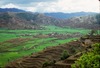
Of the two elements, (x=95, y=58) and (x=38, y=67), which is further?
(x=38, y=67)

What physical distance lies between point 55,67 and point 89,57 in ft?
101

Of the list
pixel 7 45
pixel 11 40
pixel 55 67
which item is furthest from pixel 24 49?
pixel 55 67

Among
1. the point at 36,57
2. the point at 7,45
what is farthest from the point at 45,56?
the point at 7,45

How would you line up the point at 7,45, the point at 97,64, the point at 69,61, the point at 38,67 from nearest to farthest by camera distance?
1. the point at 97,64
2. the point at 69,61
3. the point at 38,67
4. the point at 7,45

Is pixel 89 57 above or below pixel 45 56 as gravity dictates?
above

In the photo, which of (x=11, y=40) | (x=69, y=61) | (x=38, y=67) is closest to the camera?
(x=69, y=61)

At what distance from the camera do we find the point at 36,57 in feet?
275

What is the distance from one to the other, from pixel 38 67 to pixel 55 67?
18502mm

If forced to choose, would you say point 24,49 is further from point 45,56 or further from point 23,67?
point 23,67

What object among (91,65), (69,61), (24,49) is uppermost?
(91,65)

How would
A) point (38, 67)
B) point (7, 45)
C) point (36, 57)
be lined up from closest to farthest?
point (38, 67) < point (36, 57) < point (7, 45)

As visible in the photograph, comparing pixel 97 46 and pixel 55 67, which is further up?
pixel 97 46

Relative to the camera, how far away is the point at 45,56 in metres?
84.3

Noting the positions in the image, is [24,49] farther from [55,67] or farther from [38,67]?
[55,67]
